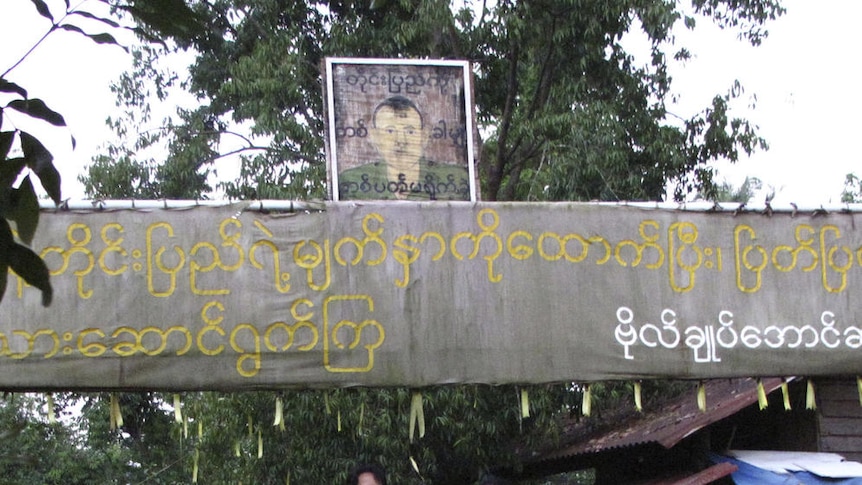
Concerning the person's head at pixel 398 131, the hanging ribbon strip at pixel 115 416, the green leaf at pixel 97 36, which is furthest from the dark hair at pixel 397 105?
the green leaf at pixel 97 36

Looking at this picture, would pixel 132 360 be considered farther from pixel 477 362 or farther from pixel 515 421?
pixel 515 421

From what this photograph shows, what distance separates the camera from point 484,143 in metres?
11.6

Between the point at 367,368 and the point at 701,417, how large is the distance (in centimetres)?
386

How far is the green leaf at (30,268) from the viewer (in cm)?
145

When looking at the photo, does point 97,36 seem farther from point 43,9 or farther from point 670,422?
point 670,422

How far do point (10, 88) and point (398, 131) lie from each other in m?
3.41

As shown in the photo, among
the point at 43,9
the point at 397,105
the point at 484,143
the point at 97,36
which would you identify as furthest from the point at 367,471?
the point at 484,143

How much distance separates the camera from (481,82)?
425 inches

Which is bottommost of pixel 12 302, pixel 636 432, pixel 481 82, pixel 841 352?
pixel 636 432

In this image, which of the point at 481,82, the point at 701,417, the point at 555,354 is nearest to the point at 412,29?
the point at 481,82

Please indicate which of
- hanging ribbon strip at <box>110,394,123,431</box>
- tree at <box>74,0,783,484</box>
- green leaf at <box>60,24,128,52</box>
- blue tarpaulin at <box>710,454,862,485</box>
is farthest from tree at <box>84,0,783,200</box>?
green leaf at <box>60,24,128,52</box>

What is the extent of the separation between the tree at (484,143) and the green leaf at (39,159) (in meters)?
7.00

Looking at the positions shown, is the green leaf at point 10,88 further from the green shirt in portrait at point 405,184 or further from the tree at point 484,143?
the tree at point 484,143

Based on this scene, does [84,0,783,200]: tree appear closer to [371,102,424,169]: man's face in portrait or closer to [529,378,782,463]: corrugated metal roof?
[529,378,782,463]: corrugated metal roof
